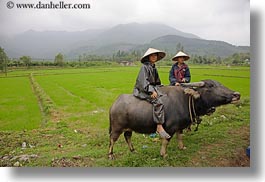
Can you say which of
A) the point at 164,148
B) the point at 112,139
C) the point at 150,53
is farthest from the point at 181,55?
the point at 112,139

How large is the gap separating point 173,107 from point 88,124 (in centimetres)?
134

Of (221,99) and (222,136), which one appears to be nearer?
(221,99)

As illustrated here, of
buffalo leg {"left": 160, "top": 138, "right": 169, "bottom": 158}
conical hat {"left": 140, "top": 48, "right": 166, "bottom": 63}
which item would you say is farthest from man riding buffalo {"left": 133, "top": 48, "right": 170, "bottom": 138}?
buffalo leg {"left": 160, "top": 138, "right": 169, "bottom": 158}

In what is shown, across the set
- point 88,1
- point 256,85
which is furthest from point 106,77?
point 256,85

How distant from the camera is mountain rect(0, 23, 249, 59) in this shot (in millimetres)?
3658

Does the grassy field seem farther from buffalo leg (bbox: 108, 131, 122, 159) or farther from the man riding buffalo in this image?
the man riding buffalo

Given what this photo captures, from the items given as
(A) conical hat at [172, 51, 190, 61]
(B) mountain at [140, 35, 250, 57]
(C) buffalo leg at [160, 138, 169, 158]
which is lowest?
(C) buffalo leg at [160, 138, 169, 158]

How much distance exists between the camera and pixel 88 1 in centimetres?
353

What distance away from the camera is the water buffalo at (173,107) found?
10.2 feet

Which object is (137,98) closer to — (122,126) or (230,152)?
(122,126)

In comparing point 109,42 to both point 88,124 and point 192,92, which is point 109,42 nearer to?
point 88,124

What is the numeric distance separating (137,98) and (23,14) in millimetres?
1828

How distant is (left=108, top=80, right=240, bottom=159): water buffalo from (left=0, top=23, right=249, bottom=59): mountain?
2.14 ft

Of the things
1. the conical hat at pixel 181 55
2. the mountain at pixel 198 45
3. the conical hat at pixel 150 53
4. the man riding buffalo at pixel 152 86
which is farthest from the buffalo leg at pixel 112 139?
the mountain at pixel 198 45
